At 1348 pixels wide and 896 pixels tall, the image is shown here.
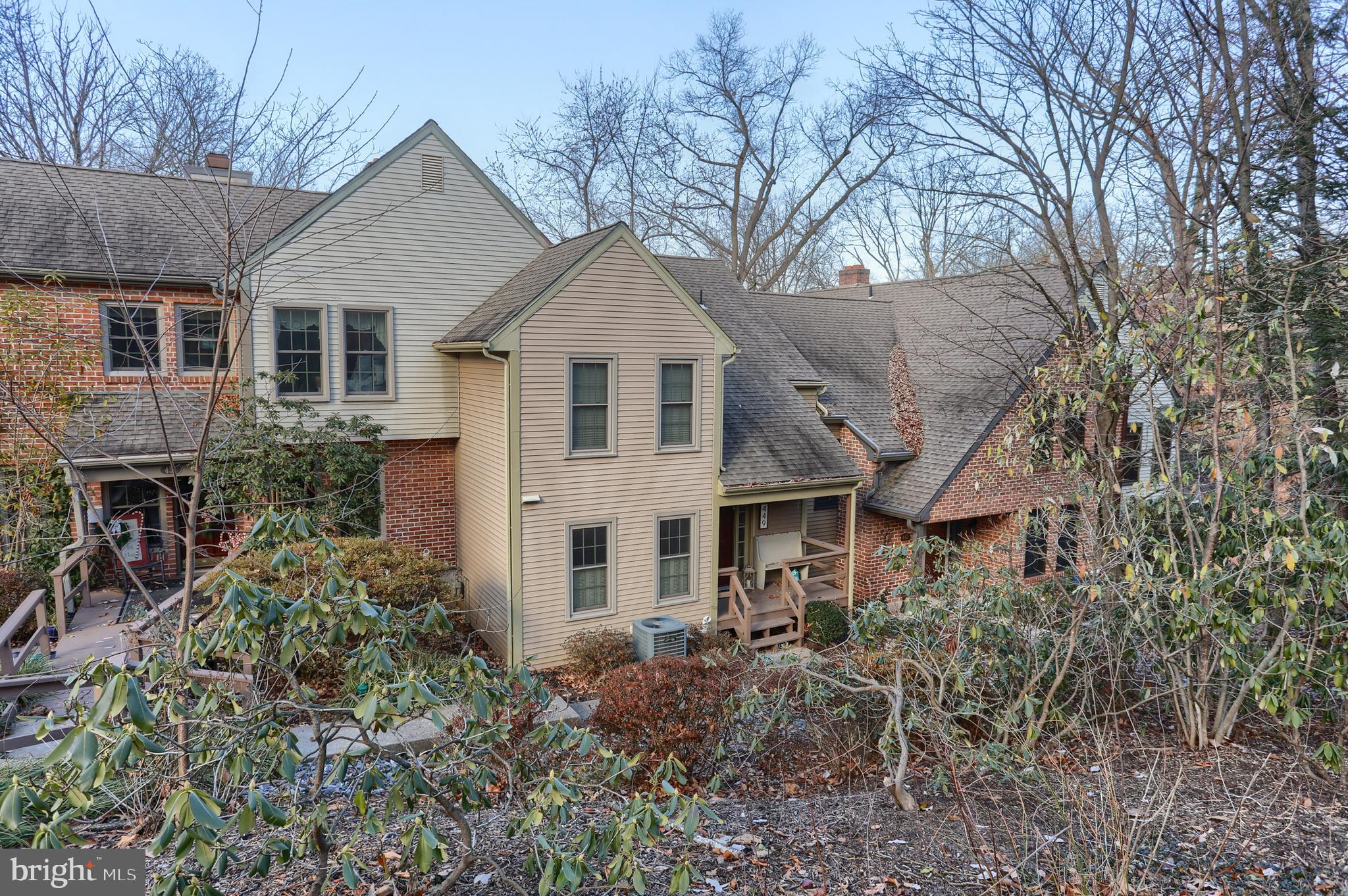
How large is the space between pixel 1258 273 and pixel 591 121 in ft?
87.2

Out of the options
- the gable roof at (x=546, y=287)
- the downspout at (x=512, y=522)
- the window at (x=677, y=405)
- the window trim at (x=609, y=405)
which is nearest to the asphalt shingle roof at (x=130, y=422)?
the gable roof at (x=546, y=287)

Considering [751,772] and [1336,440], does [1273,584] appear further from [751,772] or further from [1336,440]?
[751,772]

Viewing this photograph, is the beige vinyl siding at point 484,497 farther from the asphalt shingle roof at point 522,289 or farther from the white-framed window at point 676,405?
the white-framed window at point 676,405

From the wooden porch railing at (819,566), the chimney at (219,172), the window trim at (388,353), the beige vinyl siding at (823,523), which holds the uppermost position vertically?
the chimney at (219,172)

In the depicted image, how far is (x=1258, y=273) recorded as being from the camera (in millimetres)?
8961

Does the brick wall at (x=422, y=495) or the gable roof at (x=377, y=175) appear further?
the brick wall at (x=422, y=495)

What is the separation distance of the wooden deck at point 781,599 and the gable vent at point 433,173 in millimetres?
8232

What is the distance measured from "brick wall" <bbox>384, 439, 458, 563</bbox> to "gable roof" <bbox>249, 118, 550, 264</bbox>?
3.65 m

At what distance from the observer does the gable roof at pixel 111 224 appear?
39.1ft

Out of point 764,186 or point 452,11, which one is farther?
point 764,186

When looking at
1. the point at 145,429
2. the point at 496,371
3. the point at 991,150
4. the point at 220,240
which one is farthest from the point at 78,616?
the point at 991,150

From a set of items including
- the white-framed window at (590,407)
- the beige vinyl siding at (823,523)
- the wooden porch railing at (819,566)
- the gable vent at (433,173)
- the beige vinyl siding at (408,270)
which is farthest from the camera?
the beige vinyl siding at (823,523)

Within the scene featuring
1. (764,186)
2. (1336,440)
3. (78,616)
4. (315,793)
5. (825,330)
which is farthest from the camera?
(764,186)

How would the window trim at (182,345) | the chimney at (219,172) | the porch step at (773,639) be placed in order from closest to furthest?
A: the window trim at (182,345), the porch step at (773,639), the chimney at (219,172)
